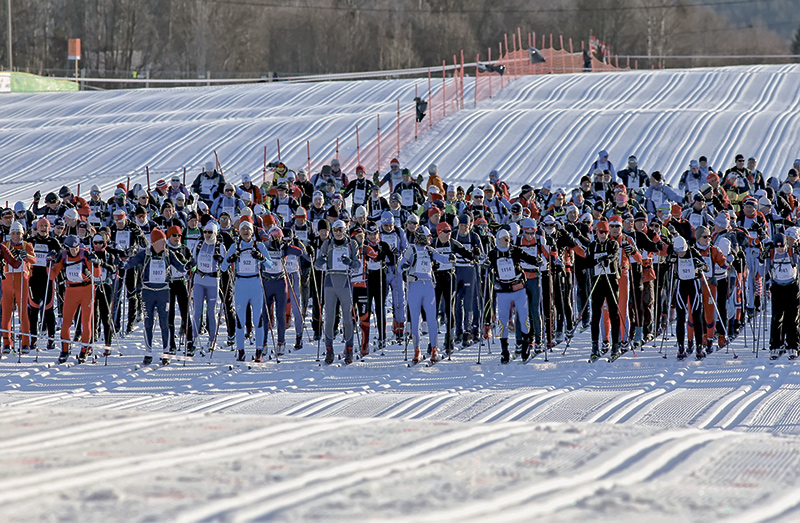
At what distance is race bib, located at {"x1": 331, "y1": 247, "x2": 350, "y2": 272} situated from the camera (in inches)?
488

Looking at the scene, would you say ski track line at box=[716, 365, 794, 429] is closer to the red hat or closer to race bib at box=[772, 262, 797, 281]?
race bib at box=[772, 262, 797, 281]

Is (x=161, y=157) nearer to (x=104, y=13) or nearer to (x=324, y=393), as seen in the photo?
(x=324, y=393)

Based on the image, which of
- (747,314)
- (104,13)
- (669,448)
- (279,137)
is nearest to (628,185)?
(747,314)

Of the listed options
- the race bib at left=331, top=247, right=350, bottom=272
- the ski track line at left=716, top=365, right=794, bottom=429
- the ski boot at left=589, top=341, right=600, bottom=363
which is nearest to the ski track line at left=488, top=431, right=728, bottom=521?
the ski track line at left=716, top=365, right=794, bottom=429

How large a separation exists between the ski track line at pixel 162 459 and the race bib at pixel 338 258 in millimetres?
4172

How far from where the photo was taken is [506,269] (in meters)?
12.4

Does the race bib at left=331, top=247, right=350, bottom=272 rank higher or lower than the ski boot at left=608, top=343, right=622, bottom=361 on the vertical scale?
higher

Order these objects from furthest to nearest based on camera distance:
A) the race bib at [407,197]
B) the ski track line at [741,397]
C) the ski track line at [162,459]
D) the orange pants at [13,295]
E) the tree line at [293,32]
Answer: the tree line at [293,32] < the race bib at [407,197] < the orange pants at [13,295] < the ski track line at [741,397] < the ski track line at [162,459]

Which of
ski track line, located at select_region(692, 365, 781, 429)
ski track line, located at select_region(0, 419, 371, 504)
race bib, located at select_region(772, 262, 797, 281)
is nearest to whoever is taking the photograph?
ski track line, located at select_region(0, 419, 371, 504)

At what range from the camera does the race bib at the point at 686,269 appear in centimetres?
1257

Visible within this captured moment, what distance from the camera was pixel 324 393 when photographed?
10.6m

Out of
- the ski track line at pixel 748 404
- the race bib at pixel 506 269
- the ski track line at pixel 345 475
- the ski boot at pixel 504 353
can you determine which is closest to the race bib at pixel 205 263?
the race bib at pixel 506 269

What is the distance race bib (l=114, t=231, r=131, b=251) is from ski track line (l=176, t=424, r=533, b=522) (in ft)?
23.7

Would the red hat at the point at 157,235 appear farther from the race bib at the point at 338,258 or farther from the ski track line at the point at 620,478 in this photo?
the ski track line at the point at 620,478
